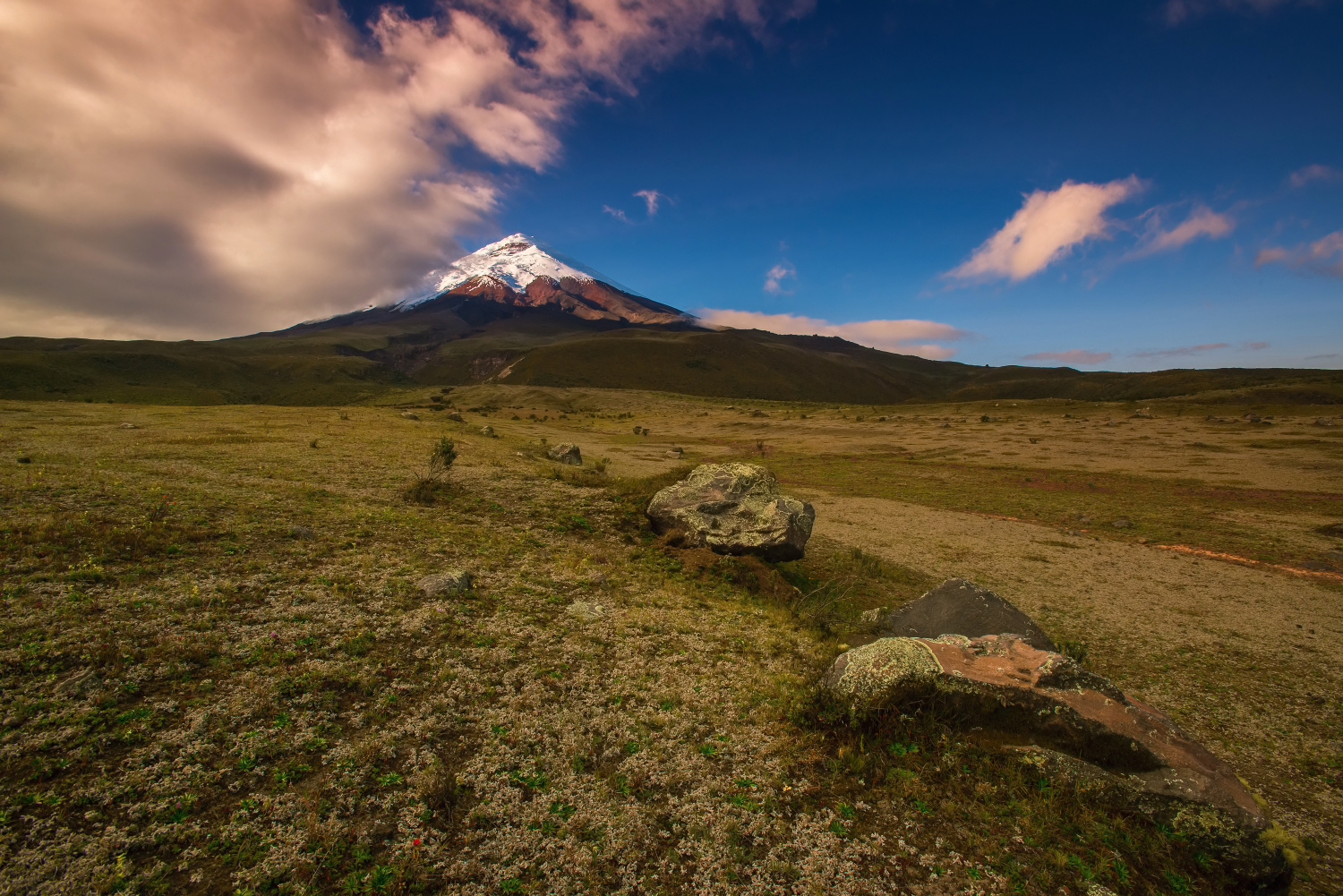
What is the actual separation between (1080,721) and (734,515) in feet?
37.7

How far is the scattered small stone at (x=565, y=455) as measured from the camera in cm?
3434

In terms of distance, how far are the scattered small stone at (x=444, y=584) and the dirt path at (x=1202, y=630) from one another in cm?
1515

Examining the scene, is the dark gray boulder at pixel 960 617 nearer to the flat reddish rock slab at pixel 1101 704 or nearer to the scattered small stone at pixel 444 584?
the flat reddish rock slab at pixel 1101 704

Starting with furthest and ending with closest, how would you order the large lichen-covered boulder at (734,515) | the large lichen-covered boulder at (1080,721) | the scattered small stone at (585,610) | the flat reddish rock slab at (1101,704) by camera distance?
the large lichen-covered boulder at (734,515) → the scattered small stone at (585,610) → the flat reddish rock slab at (1101,704) → the large lichen-covered boulder at (1080,721)

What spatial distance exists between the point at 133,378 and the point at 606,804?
255m

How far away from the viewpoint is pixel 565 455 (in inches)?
1373

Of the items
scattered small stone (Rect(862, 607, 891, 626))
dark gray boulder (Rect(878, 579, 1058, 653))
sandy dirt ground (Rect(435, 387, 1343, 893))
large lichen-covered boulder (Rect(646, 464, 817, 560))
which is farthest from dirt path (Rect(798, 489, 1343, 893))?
large lichen-covered boulder (Rect(646, 464, 817, 560))

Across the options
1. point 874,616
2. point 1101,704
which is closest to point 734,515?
point 874,616

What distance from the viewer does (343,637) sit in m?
9.30

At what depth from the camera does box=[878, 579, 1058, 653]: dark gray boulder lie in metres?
12.0

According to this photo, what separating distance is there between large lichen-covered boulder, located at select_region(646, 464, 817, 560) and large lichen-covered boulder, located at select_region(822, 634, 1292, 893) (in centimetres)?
803

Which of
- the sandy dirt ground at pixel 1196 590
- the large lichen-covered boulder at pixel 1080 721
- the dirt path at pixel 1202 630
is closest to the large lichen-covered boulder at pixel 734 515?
the sandy dirt ground at pixel 1196 590

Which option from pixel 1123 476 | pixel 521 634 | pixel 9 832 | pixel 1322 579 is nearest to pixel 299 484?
pixel 521 634

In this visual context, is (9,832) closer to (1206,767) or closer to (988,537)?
Result: (1206,767)
